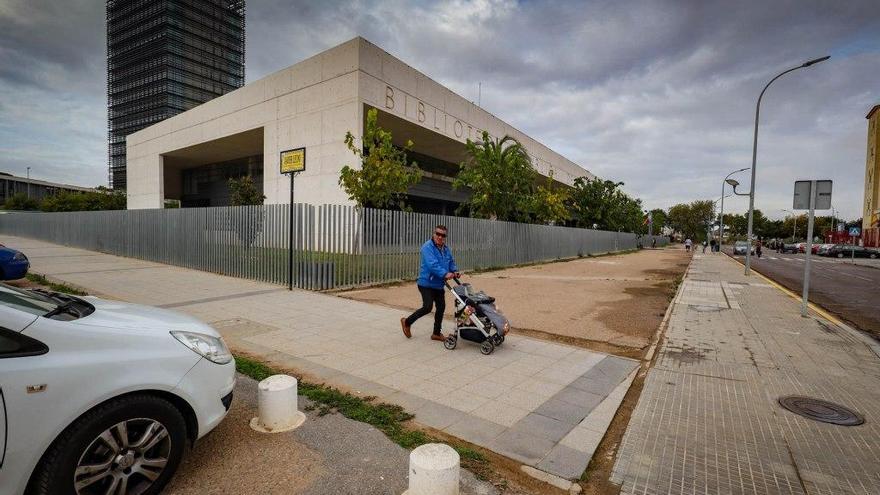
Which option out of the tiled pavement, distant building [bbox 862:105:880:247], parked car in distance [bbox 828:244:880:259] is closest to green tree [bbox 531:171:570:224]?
the tiled pavement

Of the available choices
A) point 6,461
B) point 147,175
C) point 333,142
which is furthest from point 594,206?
point 6,461

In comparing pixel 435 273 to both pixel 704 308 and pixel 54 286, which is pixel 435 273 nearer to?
pixel 704 308

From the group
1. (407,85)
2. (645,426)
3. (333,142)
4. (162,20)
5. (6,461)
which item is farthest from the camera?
(162,20)

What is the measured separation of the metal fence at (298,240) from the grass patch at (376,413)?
6689mm

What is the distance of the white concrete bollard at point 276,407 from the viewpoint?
3.38m

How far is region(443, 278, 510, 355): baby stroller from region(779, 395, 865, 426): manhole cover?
2973mm

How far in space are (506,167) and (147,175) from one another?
101 ft

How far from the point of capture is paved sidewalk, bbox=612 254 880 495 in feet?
9.48

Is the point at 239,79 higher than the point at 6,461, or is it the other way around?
the point at 239,79

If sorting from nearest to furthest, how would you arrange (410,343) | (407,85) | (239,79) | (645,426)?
(645,426) < (410,343) < (407,85) < (239,79)

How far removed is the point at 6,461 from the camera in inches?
77.2

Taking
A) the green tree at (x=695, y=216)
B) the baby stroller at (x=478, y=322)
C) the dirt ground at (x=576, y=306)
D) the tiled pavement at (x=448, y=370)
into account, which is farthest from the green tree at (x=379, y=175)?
the green tree at (x=695, y=216)

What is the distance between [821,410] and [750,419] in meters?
0.87

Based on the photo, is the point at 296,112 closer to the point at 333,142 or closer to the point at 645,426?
the point at 333,142
